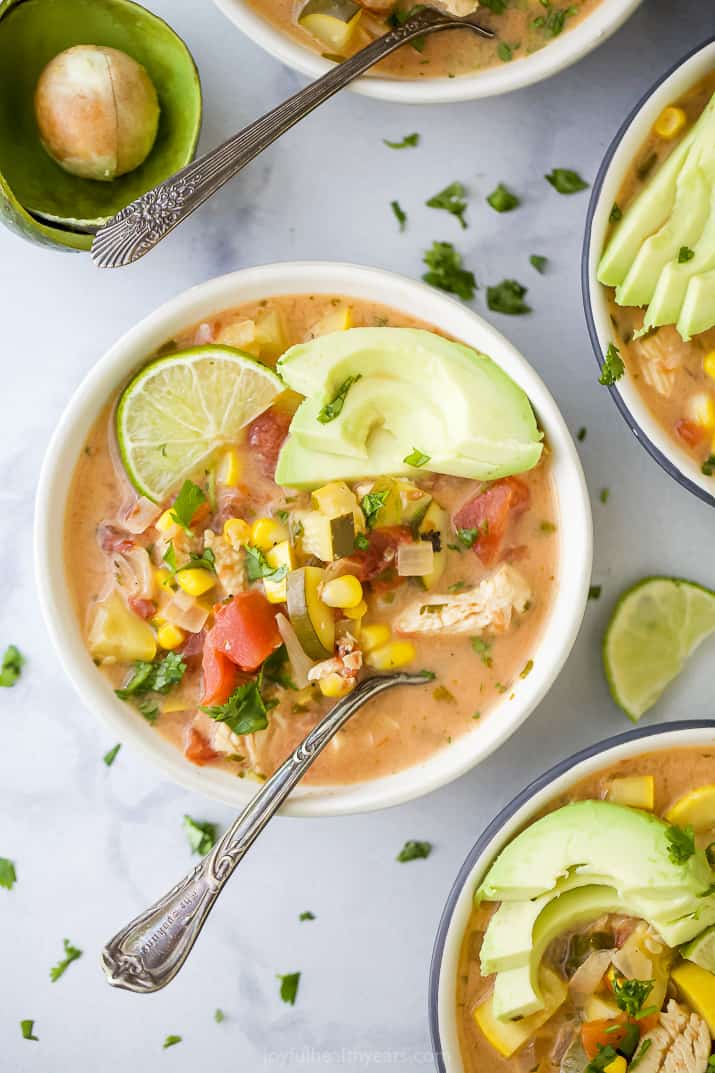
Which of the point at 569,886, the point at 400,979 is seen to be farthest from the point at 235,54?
the point at 400,979

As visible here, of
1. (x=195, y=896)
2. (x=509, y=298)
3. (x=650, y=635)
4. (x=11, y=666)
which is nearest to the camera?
(x=195, y=896)

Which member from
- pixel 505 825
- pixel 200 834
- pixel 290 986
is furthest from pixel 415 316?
pixel 290 986

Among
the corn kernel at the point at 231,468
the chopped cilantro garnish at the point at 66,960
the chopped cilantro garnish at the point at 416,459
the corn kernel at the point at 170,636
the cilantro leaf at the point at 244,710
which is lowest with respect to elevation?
the chopped cilantro garnish at the point at 66,960

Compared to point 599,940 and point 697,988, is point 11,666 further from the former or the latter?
point 697,988

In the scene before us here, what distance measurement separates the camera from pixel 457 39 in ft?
12.0

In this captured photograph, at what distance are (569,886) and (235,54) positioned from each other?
9.89 feet

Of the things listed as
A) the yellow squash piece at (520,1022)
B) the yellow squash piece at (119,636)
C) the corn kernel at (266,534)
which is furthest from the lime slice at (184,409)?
the yellow squash piece at (520,1022)

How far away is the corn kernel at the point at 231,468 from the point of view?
11.7 feet

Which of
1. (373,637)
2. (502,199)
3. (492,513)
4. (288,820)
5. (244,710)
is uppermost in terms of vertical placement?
(502,199)

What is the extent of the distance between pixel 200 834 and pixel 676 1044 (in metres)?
1.71

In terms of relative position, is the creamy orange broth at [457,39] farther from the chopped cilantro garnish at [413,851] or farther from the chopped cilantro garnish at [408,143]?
the chopped cilantro garnish at [413,851]

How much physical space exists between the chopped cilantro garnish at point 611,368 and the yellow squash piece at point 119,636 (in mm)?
1640

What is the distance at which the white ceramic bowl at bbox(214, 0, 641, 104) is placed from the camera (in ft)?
11.5

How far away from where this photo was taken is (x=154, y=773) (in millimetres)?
4012
